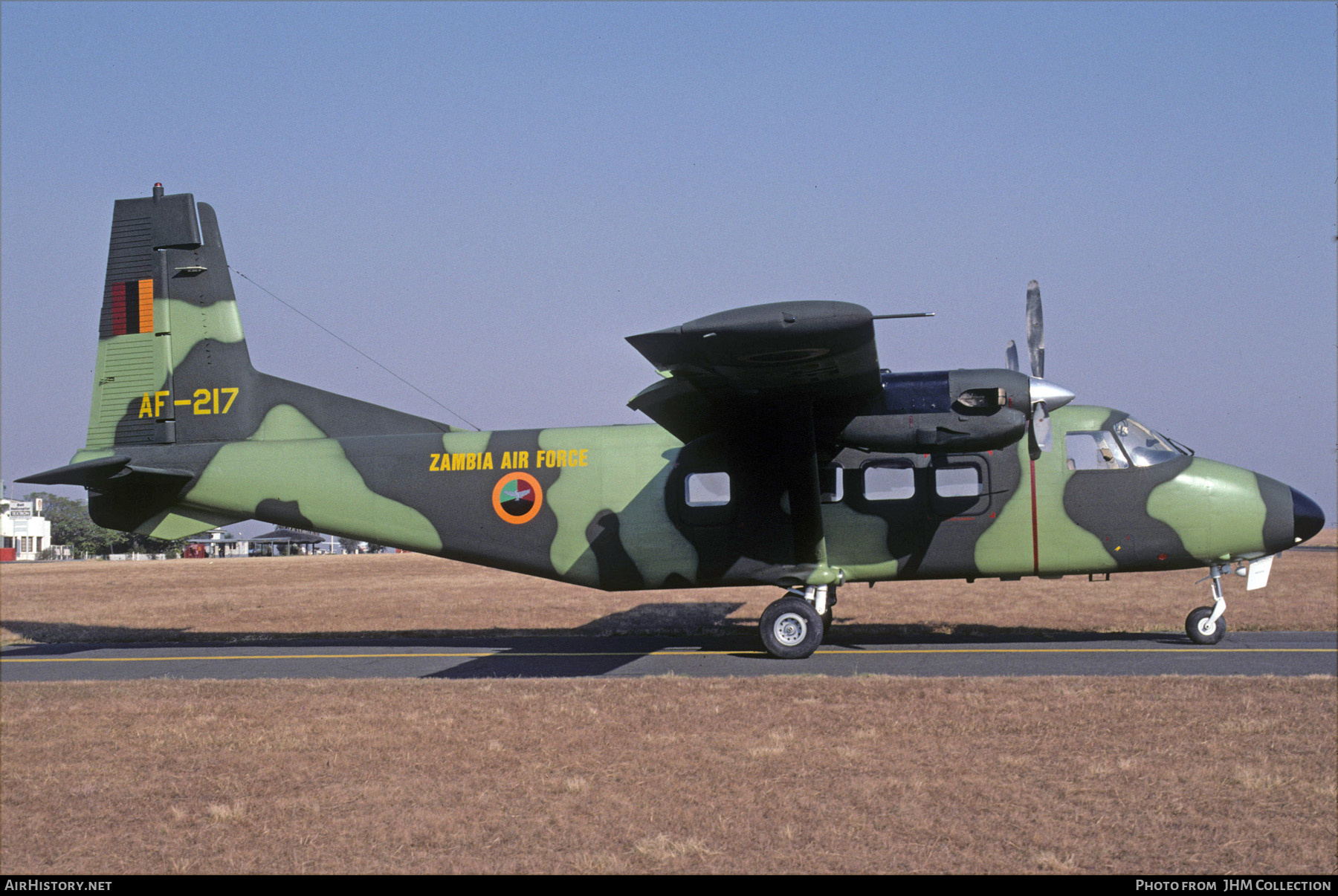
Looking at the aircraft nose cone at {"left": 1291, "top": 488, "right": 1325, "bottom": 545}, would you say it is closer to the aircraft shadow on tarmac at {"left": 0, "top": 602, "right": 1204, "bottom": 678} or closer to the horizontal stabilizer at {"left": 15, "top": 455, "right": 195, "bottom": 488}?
the aircraft shadow on tarmac at {"left": 0, "top": 602, "right": 1204, "bottom": 678}

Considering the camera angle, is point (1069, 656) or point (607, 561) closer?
point (1069, 656)

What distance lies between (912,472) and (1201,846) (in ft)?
26.3

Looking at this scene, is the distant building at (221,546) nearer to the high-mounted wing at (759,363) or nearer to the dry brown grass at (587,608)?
the dry brown grass at (587,608)

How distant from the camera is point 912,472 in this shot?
13.4m

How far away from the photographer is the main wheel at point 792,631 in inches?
509

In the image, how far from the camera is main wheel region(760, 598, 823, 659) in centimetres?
1293

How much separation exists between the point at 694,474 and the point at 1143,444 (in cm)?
609

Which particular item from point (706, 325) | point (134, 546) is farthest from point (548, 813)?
point (134, 546)

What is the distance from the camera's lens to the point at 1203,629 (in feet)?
44.5

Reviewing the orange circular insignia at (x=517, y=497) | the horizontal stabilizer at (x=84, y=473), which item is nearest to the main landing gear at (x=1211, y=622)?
the orange circular insignia at (x=517, y=497)

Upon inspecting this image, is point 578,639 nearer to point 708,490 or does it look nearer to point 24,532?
point 708,490

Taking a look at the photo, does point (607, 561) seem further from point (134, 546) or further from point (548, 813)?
point (134, 546)

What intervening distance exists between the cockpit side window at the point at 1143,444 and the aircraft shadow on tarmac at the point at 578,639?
2.57 metres
